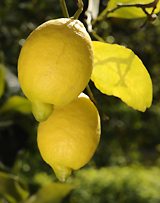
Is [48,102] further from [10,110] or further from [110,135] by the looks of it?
[110,135]

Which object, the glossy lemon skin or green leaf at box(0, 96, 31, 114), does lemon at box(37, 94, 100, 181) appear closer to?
the glossy lemon skin

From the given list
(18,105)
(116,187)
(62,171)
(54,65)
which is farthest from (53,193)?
(116,187)

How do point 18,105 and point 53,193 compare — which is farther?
point 18,105

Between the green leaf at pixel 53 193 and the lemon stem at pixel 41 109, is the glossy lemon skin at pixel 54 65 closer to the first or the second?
the lemon stem at pixel 41 109

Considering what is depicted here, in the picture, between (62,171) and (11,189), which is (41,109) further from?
(11,189)

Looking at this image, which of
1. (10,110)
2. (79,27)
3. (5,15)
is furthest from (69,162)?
(5,15)

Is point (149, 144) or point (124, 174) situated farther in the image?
point (149, 144)

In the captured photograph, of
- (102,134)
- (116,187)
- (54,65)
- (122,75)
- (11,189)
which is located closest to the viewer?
(54,65)

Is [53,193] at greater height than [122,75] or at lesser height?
lesser
